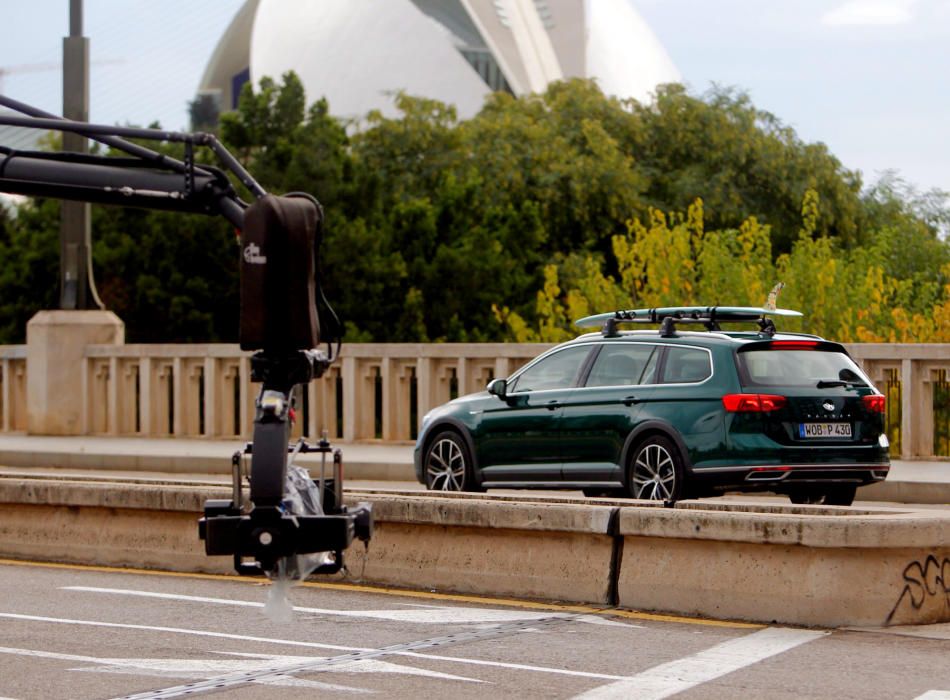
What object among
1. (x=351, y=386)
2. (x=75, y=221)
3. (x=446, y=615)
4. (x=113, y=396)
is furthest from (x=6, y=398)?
(x=446, y=615)

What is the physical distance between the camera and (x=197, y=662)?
30.1ft

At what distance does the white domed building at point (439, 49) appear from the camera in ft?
284

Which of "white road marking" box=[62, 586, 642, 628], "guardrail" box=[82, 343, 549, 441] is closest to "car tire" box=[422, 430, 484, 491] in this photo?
"guardrail" box=[82, 343, 549, 441]

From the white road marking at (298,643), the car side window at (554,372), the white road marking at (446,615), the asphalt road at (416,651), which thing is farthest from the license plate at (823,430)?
the white road marking at (298,643)

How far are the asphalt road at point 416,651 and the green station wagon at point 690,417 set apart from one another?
3.82m

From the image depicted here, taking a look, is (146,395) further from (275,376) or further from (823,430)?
(275,376)

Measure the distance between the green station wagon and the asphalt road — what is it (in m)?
3.82

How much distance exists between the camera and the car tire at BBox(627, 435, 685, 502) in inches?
596

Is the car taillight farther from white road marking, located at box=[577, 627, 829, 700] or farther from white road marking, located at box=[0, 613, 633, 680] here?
white road marking, located at box=[0, 613, 633, 680]

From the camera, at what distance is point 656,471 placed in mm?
15391

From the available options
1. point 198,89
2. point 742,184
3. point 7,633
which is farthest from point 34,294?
point 198,89

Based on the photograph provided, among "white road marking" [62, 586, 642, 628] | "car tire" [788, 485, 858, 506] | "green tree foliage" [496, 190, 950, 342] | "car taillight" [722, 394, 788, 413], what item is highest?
"green tree foliage" [496, 190, 950, 342]

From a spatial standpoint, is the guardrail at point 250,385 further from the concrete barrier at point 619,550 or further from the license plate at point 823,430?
the concrete barrier at point 619,550

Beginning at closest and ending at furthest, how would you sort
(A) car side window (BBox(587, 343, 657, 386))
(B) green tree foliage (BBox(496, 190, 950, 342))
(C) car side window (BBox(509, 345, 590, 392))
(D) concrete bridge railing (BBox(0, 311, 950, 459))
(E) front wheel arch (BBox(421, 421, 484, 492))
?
(A) car side window (BBox(587, 343, 657, 386)) < (C) car side window (BBox(509, 345, 590, 392)) < (E) front wheel arch (BBox(421, 421, 484, 492)) < (D) concrete bridge railing (BBox(0, 311, 950, 459)) < (B) green tree foliage (BBox(496, 190, 950, 342))
